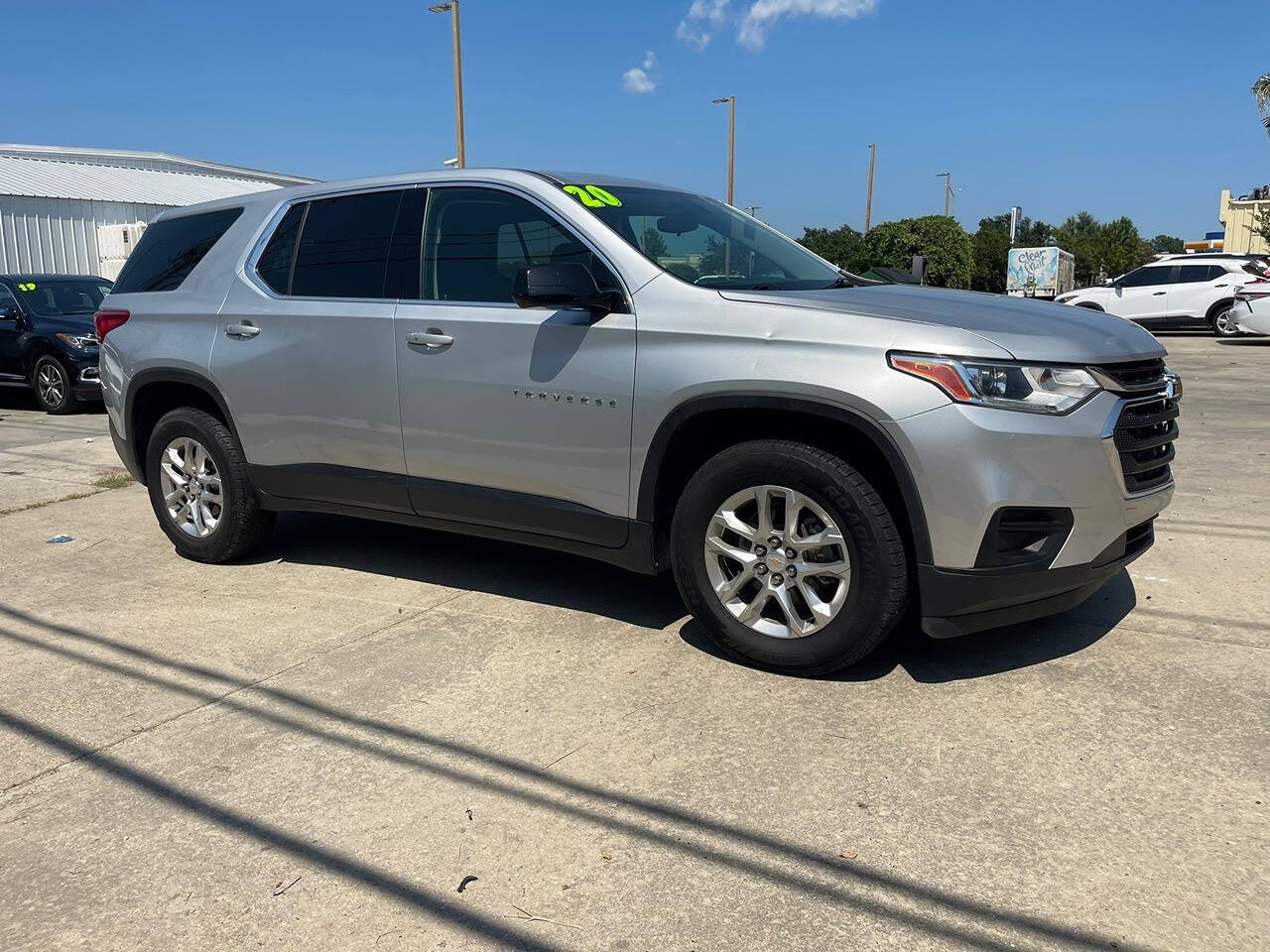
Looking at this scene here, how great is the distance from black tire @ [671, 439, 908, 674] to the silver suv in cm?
1

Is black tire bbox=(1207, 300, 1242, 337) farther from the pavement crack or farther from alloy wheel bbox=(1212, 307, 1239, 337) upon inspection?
the pavement crack

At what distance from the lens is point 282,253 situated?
4980 mm

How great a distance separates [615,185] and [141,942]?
3318 millimetres

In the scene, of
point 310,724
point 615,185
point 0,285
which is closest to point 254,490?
point 310,724

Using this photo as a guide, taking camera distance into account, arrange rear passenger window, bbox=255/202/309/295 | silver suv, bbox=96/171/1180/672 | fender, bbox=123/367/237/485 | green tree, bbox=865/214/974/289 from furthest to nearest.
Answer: green tree, bbox=865/214/974/289 < fender, bbox=123/367/237/485 < rear passenger window, bbox=255/202/309/295 < silver suv, bbox=96/171/1180/672

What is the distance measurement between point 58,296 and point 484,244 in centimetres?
1114

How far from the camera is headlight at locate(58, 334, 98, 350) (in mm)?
12148

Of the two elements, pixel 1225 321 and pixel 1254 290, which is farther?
pixel 1225 321

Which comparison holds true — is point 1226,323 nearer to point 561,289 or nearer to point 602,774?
point 561,289

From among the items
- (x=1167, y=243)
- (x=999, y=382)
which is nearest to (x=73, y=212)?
(x=999, y=382)

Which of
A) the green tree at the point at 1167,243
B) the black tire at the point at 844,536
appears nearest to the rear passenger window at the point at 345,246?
the black tire at the point at 844,536

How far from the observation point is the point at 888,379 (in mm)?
3309

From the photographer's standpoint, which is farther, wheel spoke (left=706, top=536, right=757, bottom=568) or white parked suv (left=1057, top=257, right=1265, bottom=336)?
white parked suv (left=1057, top=257, right=1265, bottom=336)

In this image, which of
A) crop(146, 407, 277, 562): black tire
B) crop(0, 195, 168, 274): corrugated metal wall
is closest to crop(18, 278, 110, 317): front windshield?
crop(146, 407, 277, 562): black tire
